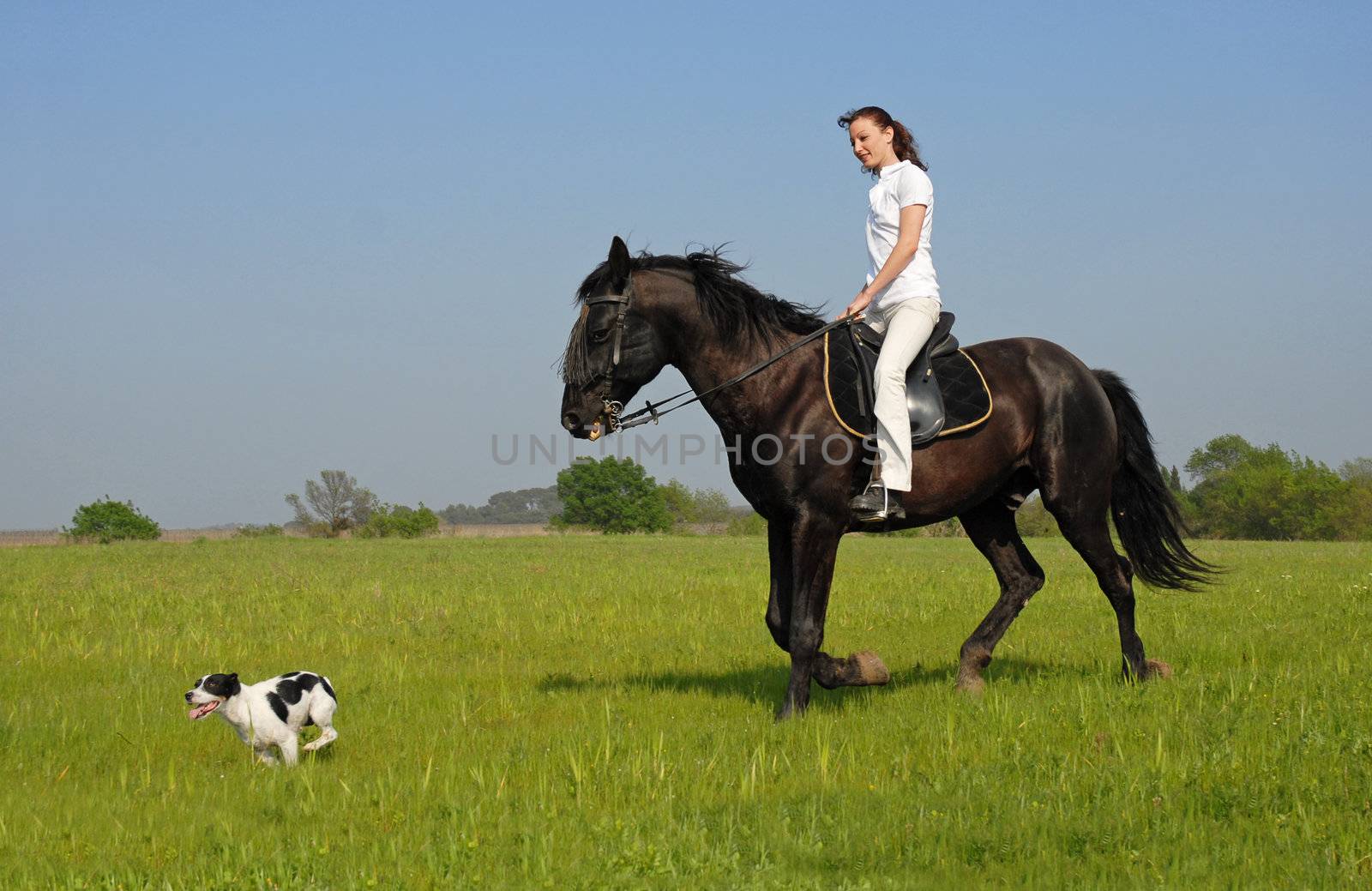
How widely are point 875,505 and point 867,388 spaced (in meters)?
0.80

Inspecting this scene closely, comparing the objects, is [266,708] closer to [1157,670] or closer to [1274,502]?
[1157,670]

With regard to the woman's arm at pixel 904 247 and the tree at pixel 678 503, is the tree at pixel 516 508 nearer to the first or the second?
the tree at pixel 678 503

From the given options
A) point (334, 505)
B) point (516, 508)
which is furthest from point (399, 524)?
point (516, 508)

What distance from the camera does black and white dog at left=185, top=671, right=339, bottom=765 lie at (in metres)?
6.44

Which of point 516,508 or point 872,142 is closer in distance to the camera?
point 872,142

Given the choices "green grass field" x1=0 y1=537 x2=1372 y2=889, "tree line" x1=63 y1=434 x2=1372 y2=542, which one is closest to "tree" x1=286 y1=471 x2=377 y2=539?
"tree line" x1=63 y1=434 x2=1372 y2=542

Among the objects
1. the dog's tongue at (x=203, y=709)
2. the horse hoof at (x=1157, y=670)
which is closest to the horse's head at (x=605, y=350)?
the dog's tongue at (x=203, y=709)

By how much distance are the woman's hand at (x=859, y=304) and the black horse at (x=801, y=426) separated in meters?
0.32

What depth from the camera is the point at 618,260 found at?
711 cm

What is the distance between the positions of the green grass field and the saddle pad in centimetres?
197

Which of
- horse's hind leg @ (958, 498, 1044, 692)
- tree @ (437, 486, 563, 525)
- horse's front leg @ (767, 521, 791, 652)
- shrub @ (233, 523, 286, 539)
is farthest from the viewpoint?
tree @ (437, 486, 563, 525)

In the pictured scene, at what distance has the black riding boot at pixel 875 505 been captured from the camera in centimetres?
726

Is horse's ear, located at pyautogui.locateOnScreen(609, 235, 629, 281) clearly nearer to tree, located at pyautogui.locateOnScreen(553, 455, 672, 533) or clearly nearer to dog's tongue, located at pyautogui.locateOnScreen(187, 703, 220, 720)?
dog's tongue, located at pyautogui.locateOnScreen(187, 703, 220, 720)

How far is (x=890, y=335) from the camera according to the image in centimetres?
744
